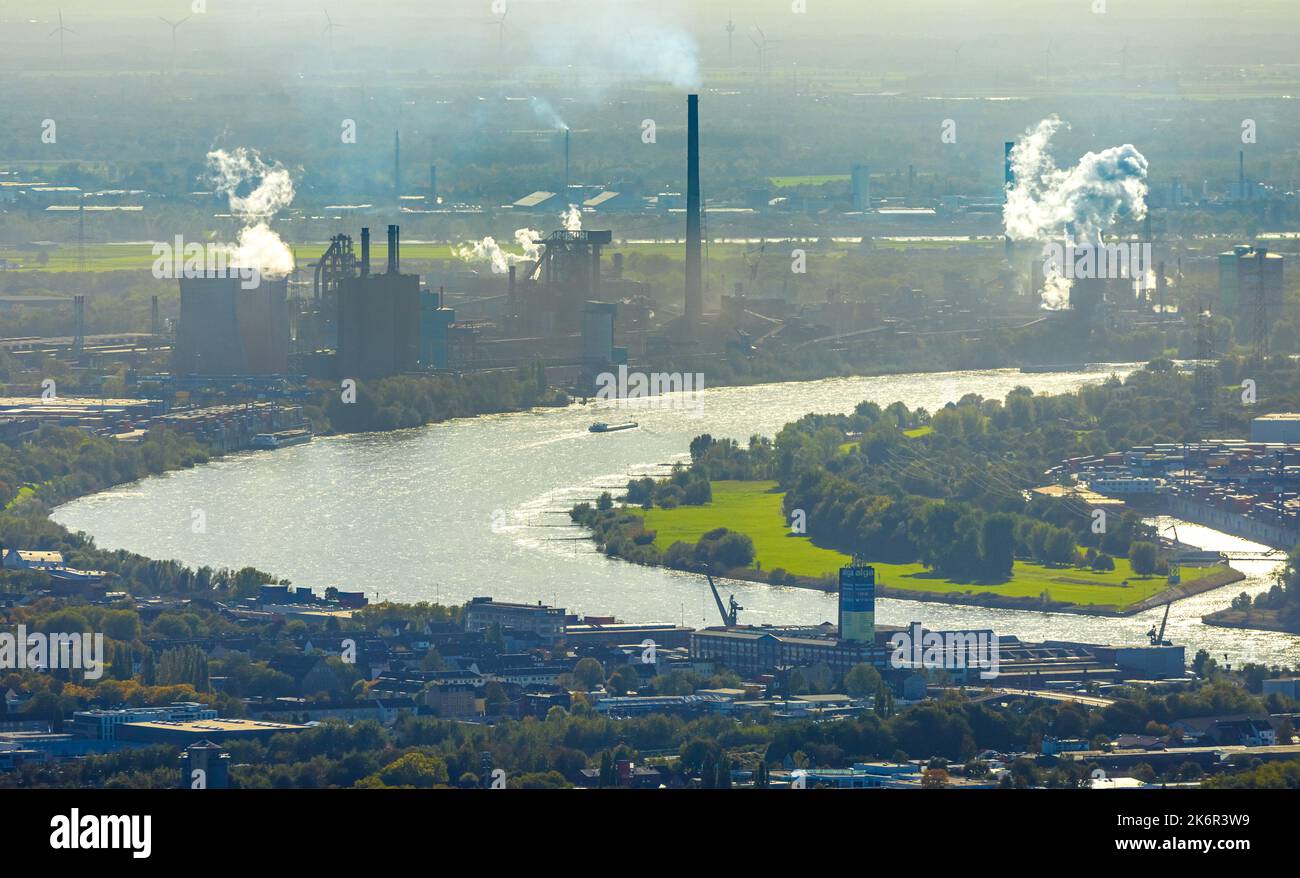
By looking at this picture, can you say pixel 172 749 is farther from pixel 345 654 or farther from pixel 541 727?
pixel 345 654

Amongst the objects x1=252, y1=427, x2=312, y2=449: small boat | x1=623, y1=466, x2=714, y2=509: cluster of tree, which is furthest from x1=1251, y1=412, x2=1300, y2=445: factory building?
x1=252, y1=427, x2=312, y2=449: small boat

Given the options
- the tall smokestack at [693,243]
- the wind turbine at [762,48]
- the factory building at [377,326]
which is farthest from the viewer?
the wind turbine at [762,48]

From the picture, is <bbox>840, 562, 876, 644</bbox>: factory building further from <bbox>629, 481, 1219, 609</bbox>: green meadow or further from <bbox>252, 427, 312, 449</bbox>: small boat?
<bbox>252, 427, 312, 449</bbox>: small boat

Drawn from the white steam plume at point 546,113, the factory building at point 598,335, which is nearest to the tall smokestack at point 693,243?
the factory building at point 598,335

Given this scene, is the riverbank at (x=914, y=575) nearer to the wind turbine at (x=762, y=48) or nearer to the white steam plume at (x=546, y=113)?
the white steam plume at (x=546, y=113)

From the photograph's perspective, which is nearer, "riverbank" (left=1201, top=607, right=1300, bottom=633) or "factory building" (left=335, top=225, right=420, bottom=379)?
"riverbank" (left=1201, top=607, right=1300, bottom=633)
